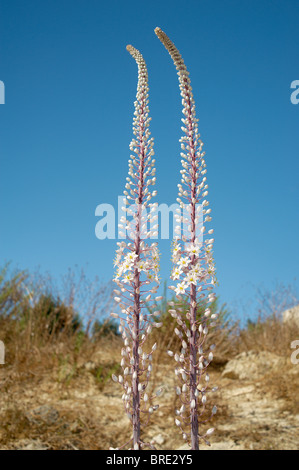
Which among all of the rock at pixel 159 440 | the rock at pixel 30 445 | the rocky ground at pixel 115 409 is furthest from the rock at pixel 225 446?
the rock at pixel 30 445

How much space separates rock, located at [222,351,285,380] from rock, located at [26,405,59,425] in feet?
13.9

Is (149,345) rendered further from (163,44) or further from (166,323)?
(163,44)

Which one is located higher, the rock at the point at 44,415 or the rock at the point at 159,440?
the rock at the point at 44,415

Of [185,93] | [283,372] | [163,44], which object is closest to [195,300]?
[185,93]

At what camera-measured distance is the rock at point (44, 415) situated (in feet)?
23.5

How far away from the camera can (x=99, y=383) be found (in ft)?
29.4

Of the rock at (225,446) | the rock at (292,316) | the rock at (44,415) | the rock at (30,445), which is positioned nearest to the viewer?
the rock at (225,446)

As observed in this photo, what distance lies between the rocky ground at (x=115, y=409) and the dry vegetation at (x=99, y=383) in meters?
0.02

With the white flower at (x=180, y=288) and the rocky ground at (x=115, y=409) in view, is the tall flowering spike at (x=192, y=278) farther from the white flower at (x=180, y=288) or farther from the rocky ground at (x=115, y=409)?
the rocky ground at (x=115, y=409)

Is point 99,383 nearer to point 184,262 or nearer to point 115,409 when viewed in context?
point 115,409

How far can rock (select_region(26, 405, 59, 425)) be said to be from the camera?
23.5ft

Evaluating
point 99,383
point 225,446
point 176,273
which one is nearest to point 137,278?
point 176,273

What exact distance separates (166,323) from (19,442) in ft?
14.6

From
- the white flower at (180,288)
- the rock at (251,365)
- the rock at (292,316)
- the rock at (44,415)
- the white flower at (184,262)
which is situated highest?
the rock at (292,316)
